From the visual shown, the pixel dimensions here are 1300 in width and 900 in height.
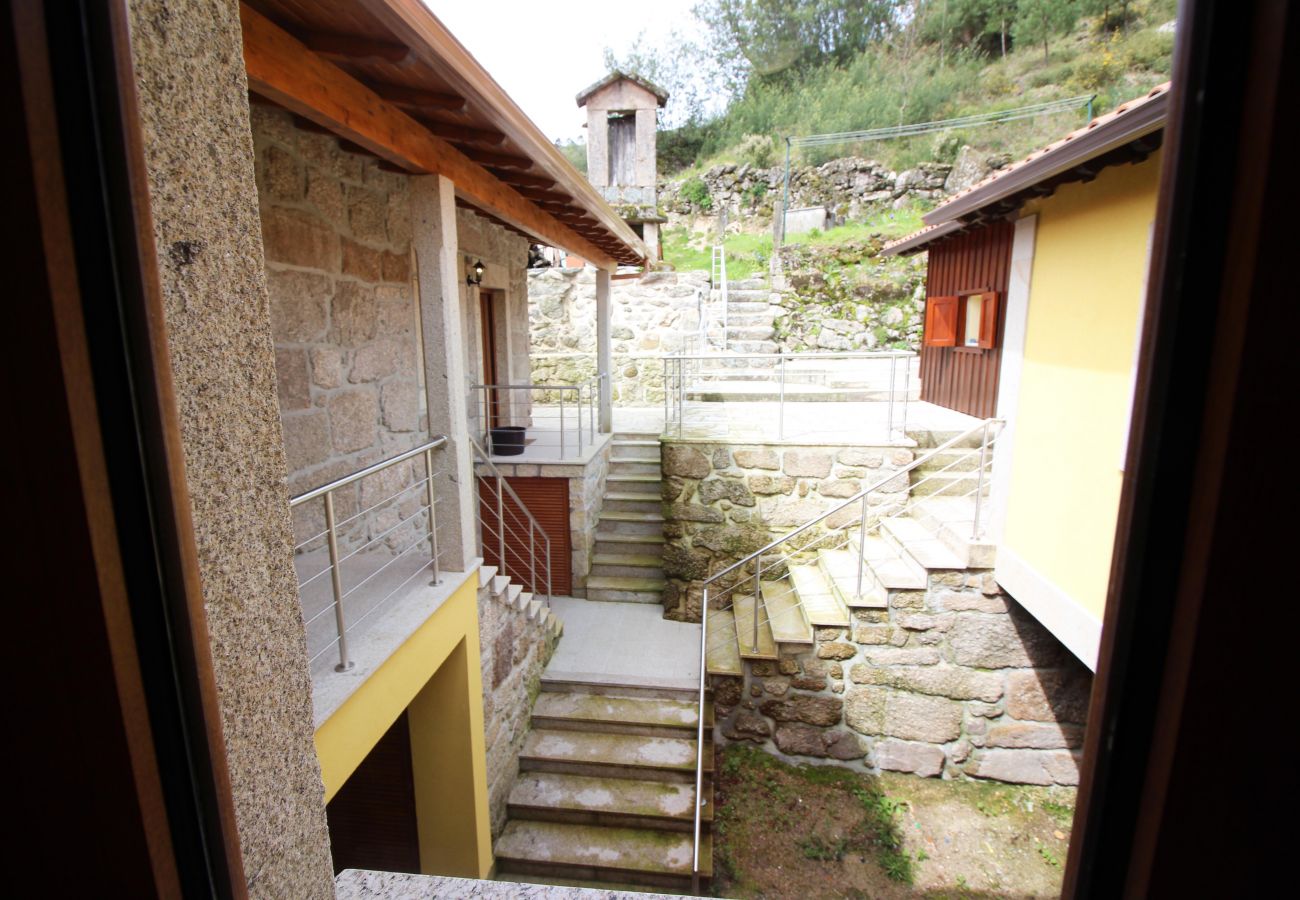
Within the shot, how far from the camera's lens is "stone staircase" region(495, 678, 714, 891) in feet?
14.3

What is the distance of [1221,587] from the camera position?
447mm

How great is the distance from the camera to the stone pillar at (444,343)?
10.5ft

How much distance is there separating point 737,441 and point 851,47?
20949 millimetres

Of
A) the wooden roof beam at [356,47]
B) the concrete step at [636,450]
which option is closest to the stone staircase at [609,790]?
the concrete step at [636,450]

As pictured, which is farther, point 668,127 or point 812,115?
point 668,127

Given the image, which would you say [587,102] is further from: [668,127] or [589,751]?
[589,751]

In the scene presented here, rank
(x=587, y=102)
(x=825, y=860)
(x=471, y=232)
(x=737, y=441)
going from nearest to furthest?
1. (x=825, y=860)
2. (x=471, y=232)
3. (x=737, y=441)
4. (x=587, y=102)

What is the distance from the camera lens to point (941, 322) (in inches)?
289

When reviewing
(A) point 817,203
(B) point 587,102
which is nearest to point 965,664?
(B) point 587,102

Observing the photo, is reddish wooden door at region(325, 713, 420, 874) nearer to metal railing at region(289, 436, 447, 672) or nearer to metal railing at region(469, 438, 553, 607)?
metal railing at region(289, 436, 447, 672)

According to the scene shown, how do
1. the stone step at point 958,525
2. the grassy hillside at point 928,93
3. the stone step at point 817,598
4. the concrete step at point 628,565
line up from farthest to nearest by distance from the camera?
the grassy hillside at point 928,93, the concrete step at point 628,565, the stone step at point 817,598, the stone step at point 958,525

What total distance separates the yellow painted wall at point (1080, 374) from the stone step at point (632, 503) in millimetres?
3825

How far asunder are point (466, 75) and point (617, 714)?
4.57 meters

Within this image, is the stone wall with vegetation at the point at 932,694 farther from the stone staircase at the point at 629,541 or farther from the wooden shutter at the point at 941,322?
the wooden shutter at the point at 941,322
